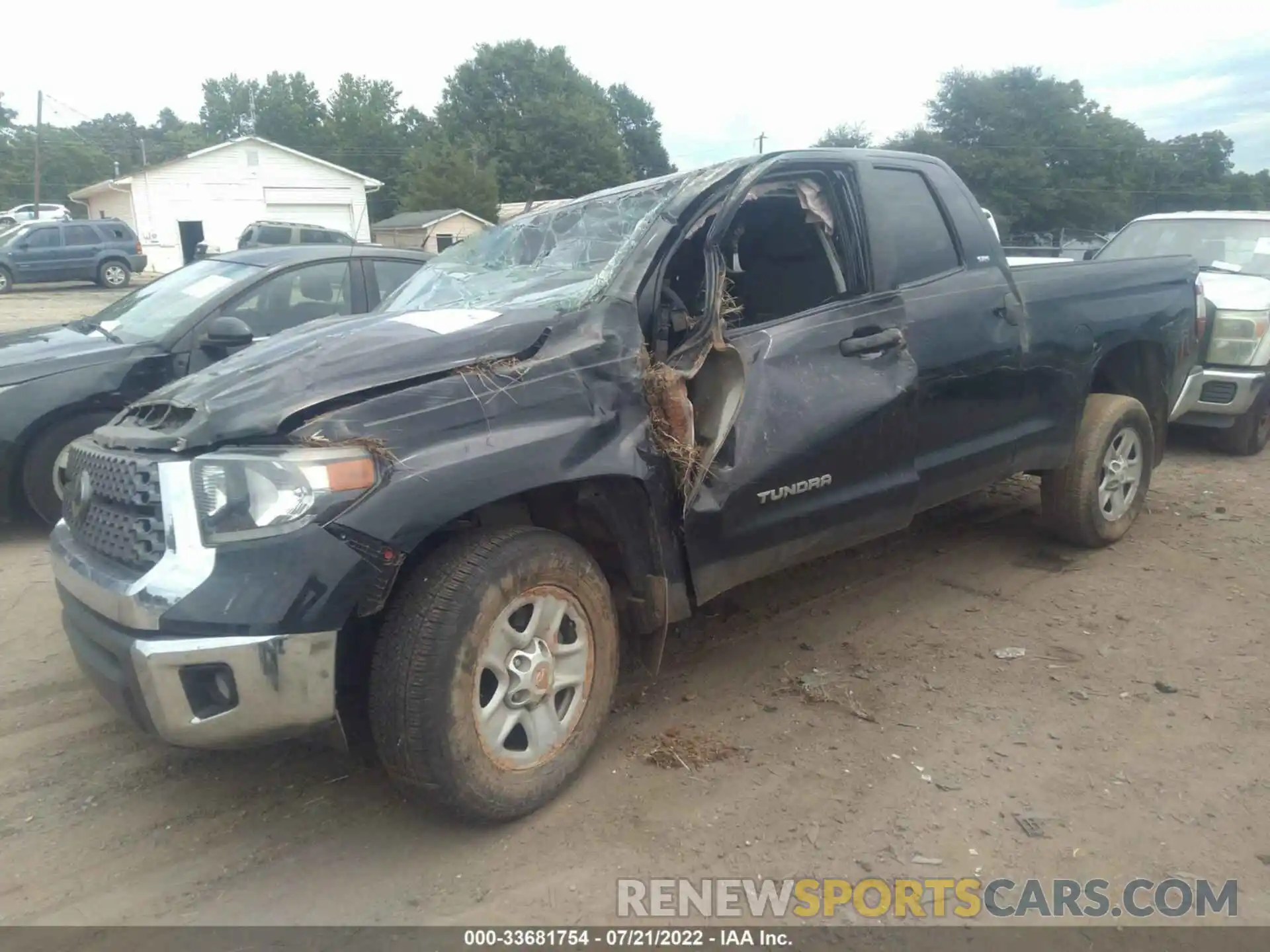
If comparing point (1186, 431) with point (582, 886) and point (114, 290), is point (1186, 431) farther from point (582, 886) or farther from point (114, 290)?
point (114, 290)

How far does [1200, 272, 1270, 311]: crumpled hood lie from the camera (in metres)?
7.21

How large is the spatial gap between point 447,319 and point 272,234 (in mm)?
25627

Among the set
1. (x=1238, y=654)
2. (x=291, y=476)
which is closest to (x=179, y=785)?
(x=291, y=476)

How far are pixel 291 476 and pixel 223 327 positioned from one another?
2.63 m

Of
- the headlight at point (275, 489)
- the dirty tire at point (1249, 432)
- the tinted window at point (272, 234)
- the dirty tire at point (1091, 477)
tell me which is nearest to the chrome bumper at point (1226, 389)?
the dirty tire at point (1249, 432)

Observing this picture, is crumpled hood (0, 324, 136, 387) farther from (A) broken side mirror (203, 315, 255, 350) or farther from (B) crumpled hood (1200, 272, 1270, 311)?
(B) crumpled hood (1200, 272, 1270, 311)

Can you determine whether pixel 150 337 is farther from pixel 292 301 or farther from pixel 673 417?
pixel 673 417

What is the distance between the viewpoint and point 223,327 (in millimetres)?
4789

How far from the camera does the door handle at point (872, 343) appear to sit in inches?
146

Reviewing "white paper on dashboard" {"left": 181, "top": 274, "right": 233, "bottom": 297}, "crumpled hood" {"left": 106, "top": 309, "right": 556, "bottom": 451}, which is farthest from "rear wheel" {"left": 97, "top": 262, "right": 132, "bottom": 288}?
"crumpled hood" {"left": 106, "top": 309, "right": 556, "bottom": 451}

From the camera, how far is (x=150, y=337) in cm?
573

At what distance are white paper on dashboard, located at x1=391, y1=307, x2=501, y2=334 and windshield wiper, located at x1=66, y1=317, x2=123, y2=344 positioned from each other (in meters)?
3.28

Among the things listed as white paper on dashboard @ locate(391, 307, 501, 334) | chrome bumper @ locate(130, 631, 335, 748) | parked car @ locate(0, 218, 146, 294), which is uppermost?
parked car @ locate(0, 218, 146, 294)

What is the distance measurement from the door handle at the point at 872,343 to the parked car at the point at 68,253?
26.4m
